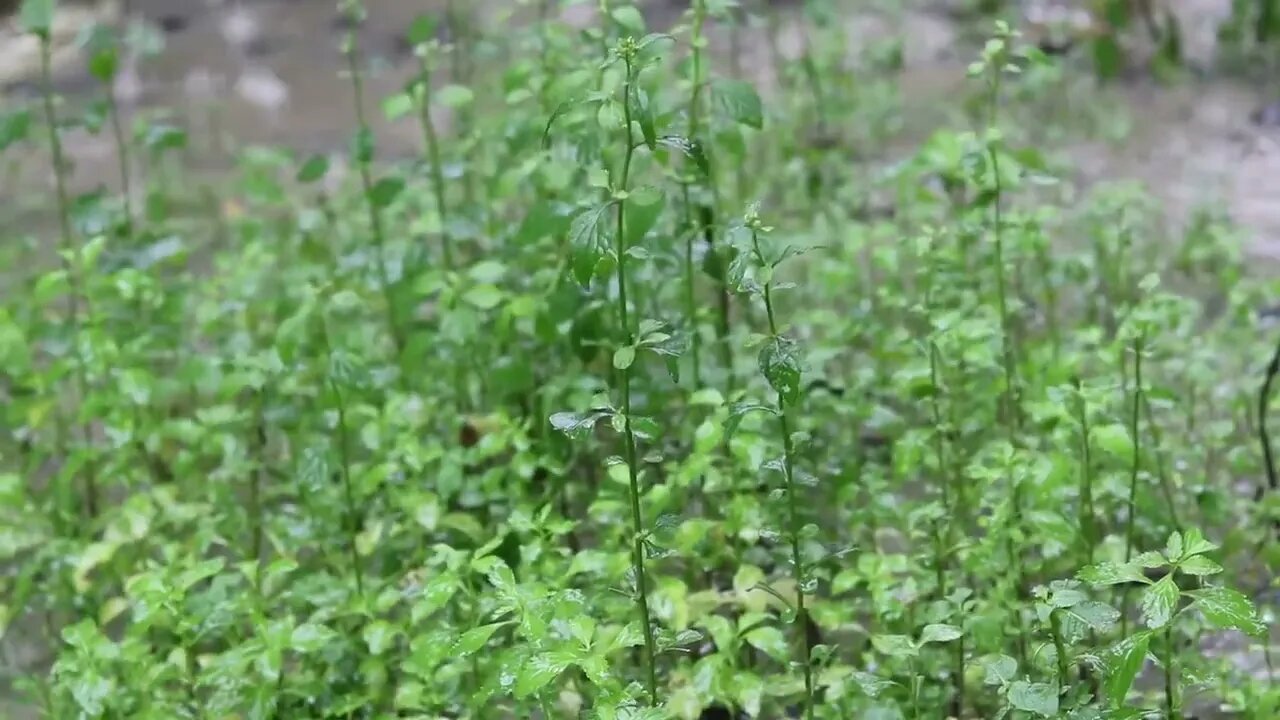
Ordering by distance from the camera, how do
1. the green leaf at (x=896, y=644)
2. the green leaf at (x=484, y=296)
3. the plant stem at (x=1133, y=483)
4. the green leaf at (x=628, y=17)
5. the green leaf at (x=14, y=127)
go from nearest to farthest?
the green leaf at (x=896, y=644)
the plant stem at (x=1133, y=483)
the green leaf at (x=628, y=17)
the green leaf at (x=484, y=296)
the green leaf at (x=14, y=127)

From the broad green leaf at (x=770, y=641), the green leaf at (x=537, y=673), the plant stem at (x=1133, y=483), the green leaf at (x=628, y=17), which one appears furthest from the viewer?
the green leaf at (x=628, y=17)

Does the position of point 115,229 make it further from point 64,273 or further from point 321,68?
point 321,68

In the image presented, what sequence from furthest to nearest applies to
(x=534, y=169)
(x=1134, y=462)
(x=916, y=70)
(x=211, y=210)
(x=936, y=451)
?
(x=916, y=70) → (x=211, y=210) → (x=534, y=169) → (x=936, y=451) → (x=1134, y=462)

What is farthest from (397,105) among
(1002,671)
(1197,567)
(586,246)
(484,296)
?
(1197,567)

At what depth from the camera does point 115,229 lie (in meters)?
3.30

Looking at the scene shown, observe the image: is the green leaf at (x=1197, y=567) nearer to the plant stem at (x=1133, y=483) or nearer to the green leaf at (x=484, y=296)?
the plant stem at (x=1133, y=483)

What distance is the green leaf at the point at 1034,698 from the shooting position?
5.17 feet

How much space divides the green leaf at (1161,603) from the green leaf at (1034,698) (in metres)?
0.16

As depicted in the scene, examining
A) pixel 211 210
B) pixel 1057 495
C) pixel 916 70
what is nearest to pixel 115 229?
pixel 211 210

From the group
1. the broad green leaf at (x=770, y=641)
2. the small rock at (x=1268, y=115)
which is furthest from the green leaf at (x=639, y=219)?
the small rock at (x=1268, y=115)

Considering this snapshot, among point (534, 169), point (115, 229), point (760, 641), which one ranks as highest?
point (534, 169)

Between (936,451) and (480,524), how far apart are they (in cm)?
81

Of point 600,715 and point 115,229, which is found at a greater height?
point 115,229

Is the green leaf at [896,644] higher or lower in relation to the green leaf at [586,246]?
lower
